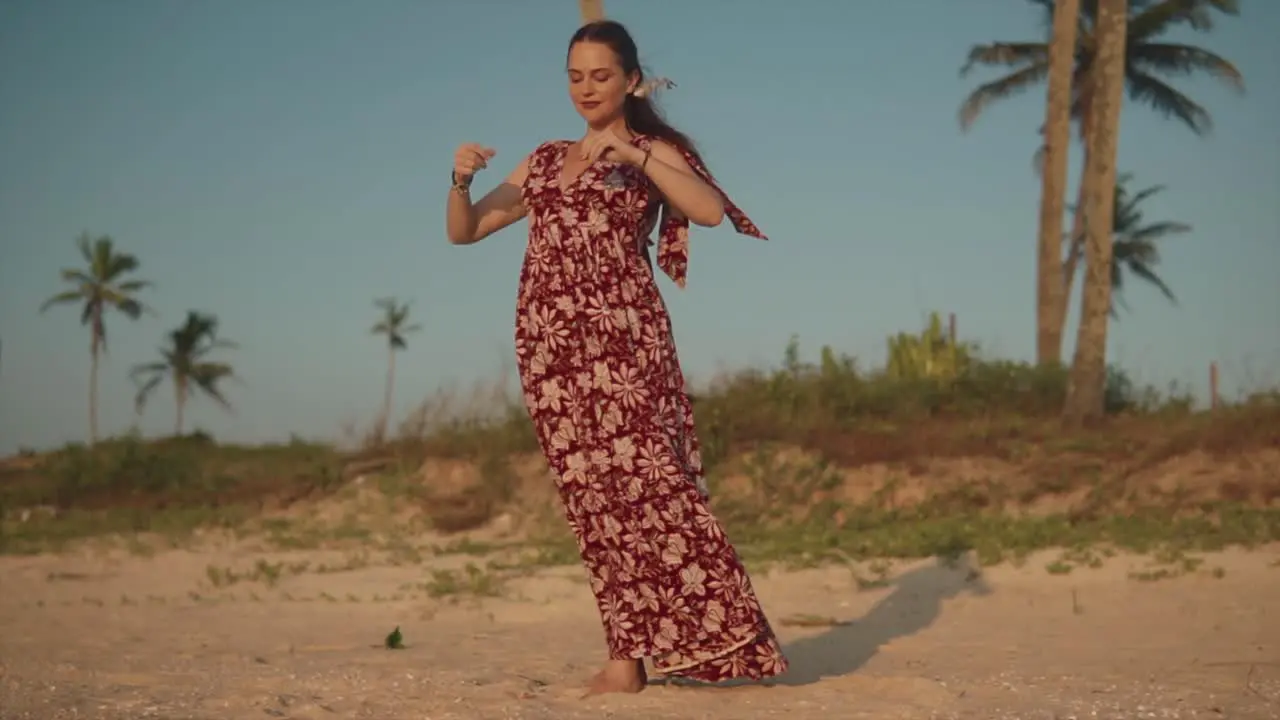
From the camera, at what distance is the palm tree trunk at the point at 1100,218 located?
12688mm

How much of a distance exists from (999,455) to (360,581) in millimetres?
4864

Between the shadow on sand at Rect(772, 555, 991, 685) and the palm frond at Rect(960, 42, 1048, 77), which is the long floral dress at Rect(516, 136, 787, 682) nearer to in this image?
the shadow on sand at Rect(772, 555, 991, 685)

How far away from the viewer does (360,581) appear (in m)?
7.99

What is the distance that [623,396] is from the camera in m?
3.98

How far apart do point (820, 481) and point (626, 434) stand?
21.2 ft

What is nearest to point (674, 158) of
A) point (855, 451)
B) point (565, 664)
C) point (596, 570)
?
point (596, 570)

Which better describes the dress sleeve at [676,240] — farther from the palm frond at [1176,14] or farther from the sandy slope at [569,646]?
the palm frond at [1176,14]

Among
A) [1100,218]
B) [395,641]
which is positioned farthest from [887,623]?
[1100,218]

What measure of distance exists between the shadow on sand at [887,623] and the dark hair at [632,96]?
174 cm

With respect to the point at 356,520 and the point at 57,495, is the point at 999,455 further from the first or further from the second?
the point at 57,495

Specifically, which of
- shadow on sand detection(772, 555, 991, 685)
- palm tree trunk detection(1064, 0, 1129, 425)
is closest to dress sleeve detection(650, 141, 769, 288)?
shadow on sand detection(772, 555, 991, 685)

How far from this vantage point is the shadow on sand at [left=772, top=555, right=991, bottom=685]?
509cm

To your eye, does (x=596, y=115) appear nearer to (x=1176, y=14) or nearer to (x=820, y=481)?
(x=820, y=481)

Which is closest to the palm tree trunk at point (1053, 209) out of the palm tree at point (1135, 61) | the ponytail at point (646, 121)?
the palm tree at point (1135, 61)
